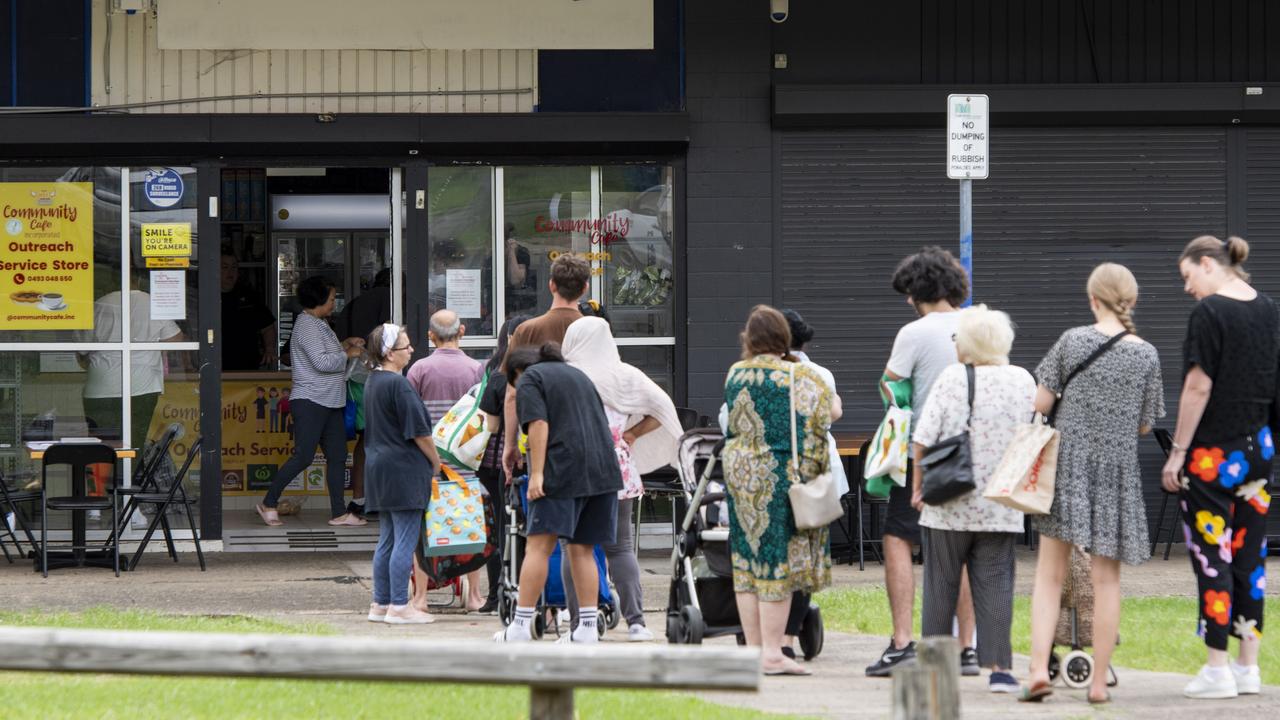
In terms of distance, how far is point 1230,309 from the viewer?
627 centimetres

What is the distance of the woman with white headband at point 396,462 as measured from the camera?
8273 millimetres

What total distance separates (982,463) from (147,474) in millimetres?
6050

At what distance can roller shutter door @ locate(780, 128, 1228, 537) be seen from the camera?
11.0 meters

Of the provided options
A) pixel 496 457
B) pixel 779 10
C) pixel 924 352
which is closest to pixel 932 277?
pixel 924 352

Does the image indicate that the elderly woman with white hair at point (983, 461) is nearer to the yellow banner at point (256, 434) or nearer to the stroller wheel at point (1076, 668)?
the stroller wheel at point (1076, 668)

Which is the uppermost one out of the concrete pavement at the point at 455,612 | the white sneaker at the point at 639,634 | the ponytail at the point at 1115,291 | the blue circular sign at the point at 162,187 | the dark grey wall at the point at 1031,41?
the dark grey wall at the point at 1031,41

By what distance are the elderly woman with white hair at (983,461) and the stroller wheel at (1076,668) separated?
0.69ft

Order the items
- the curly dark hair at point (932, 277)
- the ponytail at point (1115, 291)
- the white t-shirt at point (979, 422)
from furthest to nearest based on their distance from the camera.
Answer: the curly dark hair at point (932, 277) < the white t-shirt at point (979, 422) < the ponytail at point (1115, 291)

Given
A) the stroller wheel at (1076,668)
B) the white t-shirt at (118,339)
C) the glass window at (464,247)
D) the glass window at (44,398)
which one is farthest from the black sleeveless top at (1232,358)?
the glass window at (44,398)

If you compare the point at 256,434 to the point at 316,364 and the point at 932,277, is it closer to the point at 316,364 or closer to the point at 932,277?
the point at 316,364

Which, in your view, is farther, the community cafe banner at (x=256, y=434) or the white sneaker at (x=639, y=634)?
the community cafe banner at (x=256, y=434)

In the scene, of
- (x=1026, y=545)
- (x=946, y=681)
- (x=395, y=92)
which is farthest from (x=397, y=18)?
(x=946, y=681)

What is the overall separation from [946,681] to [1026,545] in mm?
7973

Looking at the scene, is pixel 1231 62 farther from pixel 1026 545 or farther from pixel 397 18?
pixel 397 18
